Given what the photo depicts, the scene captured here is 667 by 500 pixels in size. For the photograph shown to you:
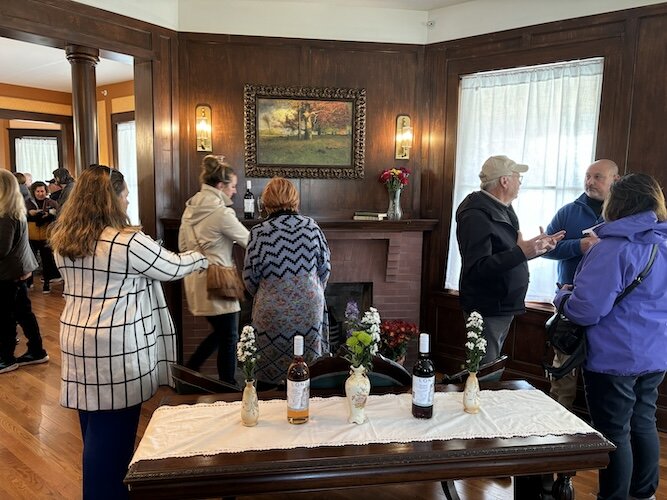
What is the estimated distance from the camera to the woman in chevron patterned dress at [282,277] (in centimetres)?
243

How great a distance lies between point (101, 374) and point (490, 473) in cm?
140

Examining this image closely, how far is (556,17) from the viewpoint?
3.66m

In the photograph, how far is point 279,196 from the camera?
2445 millimetres

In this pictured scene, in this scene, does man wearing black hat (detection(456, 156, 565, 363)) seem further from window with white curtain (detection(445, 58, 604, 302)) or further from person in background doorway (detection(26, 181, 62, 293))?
person in background doorway (detection(26, 181, 62, 293))

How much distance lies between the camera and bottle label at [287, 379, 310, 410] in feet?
5.42

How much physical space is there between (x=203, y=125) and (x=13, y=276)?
A: 1794 millimetres

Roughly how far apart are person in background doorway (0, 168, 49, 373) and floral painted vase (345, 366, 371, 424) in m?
3.23

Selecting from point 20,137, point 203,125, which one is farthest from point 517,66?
point 20,137

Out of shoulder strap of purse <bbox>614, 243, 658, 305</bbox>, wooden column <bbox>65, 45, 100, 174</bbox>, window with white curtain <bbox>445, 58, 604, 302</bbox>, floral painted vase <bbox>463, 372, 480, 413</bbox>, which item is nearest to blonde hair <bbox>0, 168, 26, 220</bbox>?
wooden column <bbox>65, 45, 100, 174</bbox>

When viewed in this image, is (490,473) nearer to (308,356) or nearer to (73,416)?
(308,356)

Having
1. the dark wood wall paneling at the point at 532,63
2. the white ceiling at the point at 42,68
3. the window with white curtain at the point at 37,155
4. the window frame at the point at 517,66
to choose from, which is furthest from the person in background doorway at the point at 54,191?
the window frame at the point at 517,66

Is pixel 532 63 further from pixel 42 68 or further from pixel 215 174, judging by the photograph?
pixel 42 68

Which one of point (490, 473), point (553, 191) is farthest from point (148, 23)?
point (490, 473)

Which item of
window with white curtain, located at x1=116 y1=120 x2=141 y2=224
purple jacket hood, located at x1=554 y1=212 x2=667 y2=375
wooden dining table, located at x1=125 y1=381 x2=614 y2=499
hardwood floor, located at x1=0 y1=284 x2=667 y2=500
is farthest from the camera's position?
window with white curtain, located at x1=116 y1=120 x2=141 y2=224
